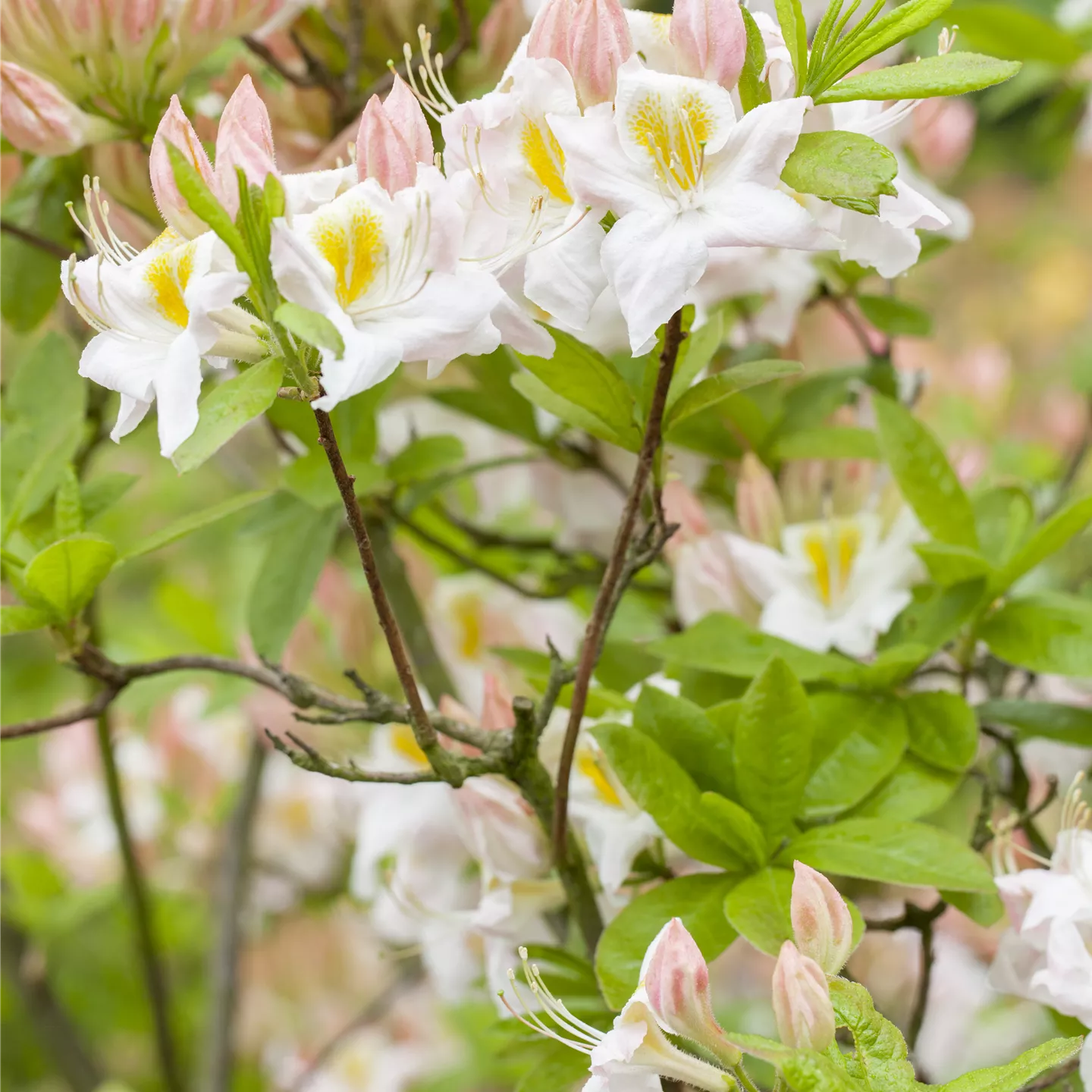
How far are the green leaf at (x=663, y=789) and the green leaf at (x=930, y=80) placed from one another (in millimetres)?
243

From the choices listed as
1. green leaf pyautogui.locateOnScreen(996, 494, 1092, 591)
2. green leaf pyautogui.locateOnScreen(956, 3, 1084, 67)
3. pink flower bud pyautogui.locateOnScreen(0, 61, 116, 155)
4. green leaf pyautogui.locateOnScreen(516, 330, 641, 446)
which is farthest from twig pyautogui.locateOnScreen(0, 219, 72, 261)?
green leaf pyautogui.locateOnScreen(956, 3, 1084, 67)

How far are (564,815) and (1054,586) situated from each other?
0.55 meters

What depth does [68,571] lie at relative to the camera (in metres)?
0.52

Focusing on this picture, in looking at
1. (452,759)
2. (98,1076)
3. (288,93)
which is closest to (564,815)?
(452,759)

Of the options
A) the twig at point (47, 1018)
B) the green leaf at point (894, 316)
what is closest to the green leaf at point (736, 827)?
the green leaf at point (894, 316)

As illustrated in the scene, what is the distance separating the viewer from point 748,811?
522 millimetres

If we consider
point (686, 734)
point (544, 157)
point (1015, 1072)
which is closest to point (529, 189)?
point (544, 157)

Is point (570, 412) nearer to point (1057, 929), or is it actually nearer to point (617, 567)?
point (617, 567)

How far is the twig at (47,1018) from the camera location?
108 centimetres

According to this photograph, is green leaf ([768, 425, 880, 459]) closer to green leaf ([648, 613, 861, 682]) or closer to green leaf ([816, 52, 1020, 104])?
green leaf ([648, 613, 861, 682])

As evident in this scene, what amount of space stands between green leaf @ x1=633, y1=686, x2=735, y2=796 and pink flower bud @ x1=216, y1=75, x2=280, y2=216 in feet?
0.84

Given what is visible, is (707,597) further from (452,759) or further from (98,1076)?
(98,1076)

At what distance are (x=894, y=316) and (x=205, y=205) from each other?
0.50 meters

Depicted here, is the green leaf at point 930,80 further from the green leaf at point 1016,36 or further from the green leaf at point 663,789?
the green leaf at point 1016,36
